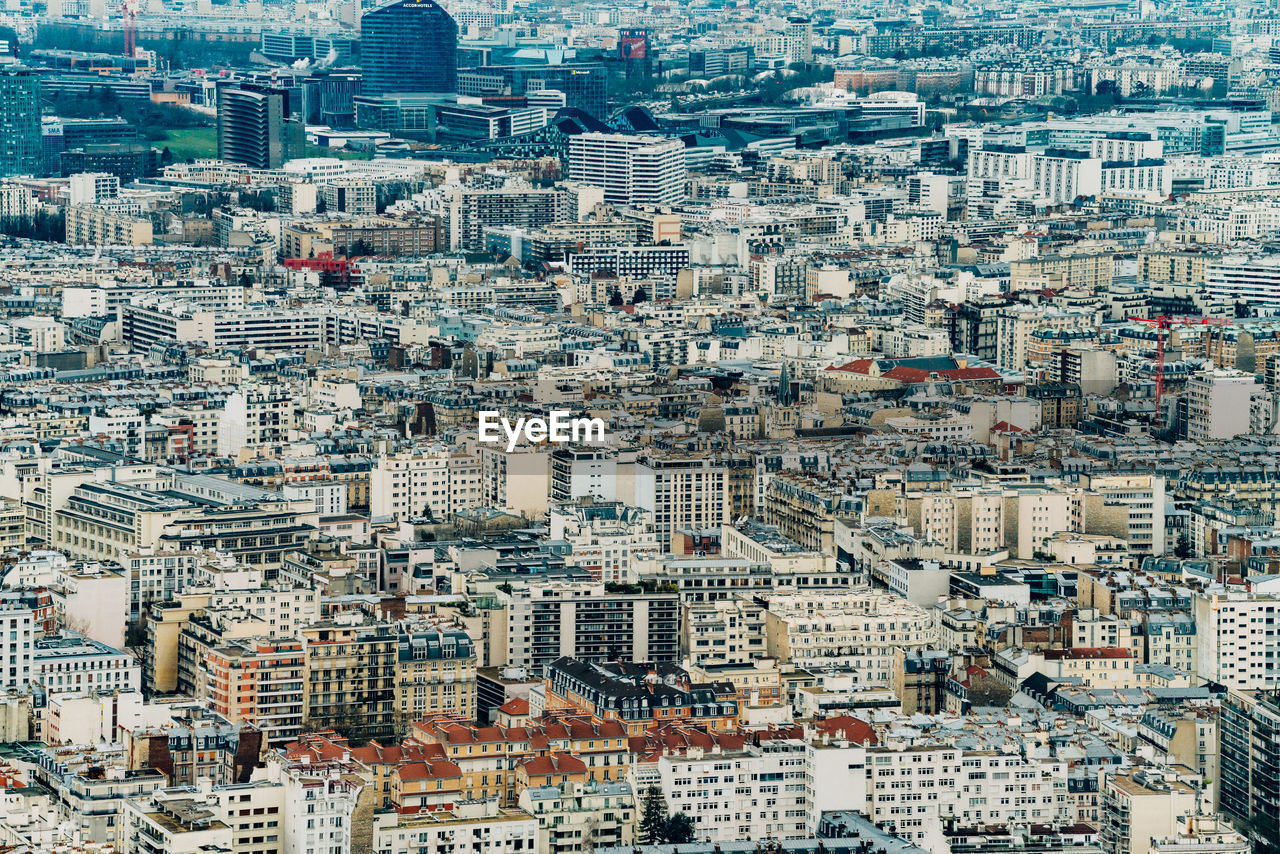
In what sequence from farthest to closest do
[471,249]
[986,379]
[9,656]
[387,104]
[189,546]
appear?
1. [387,104]
2. [471,249]
3. [986,379]
4. [189,546]
5. [9,656]

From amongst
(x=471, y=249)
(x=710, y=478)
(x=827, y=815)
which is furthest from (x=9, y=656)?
(x=471, y=249)

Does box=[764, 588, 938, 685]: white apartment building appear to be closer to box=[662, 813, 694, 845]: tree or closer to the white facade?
box=[662, 813, 694, 845]: tree

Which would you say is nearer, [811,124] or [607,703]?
[607,703]

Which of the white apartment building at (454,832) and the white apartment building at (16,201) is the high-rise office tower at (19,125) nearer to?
the white apartment building at (16,201)

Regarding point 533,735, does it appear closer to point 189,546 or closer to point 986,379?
point 189,546

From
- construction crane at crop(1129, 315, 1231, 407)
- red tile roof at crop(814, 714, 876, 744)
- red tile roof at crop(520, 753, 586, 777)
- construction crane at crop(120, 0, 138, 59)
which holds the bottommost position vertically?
construction crane at crop(120, 0, 138, 59)

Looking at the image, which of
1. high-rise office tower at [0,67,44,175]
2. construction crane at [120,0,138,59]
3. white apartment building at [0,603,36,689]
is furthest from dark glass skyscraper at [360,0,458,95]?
white apartment building at [0,603,36,689]
